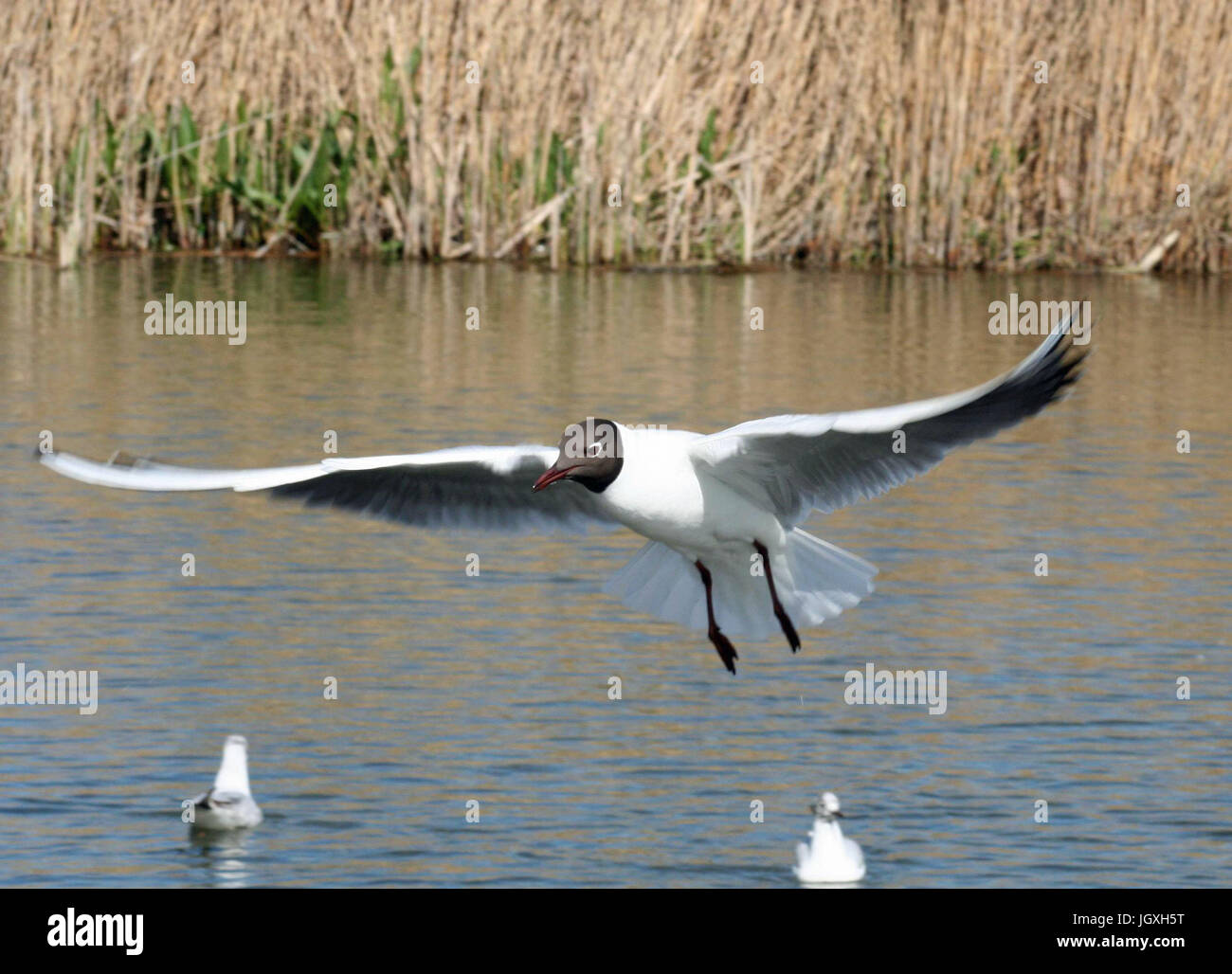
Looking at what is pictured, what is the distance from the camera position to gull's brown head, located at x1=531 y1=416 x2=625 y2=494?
7.22 metres

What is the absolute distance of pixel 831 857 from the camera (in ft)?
23.1

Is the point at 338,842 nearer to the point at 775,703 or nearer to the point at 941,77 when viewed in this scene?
the point at 775,703

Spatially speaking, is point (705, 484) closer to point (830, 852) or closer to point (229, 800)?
point (830, 852)

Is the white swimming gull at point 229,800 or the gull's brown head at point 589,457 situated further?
the white swimming gull at point 229,800

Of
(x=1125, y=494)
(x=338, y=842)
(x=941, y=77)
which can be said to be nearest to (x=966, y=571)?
(x=1125, y=494)

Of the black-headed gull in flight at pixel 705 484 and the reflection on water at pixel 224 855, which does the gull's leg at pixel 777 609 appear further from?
the reflection on water at pixel 224 855

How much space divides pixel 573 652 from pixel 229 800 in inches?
97.5

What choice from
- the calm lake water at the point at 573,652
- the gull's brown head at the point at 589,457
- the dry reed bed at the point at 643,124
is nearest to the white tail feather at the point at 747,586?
the calm lake water at the point at 573,652

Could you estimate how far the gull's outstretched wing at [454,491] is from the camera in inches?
295

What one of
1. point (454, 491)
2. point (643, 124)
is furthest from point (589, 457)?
point (643, 124)

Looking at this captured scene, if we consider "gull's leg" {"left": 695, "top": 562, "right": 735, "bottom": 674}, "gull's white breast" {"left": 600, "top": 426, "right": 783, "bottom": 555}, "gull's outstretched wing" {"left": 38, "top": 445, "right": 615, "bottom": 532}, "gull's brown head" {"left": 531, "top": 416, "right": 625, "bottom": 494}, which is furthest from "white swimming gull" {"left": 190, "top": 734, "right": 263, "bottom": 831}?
"gull's leg" {"left": 695, "top": 562, "right": 735, "bottom": 674}

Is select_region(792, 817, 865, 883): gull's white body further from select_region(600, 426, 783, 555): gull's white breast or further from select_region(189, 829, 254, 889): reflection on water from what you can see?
select_region(189, 829, 254, 889): reflection on water

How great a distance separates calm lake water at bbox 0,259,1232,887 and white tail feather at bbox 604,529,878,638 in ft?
1.81

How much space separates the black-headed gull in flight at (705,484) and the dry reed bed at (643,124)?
472 inches
